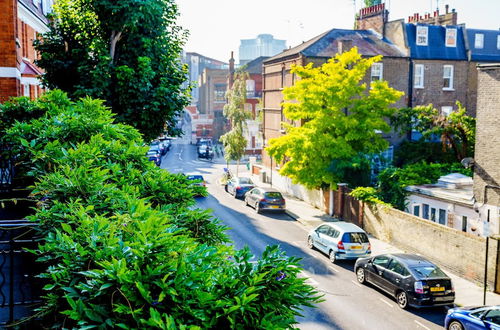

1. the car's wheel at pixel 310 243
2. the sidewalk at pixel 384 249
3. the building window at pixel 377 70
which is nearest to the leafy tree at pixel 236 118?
the sidewalk at pixel 384 249

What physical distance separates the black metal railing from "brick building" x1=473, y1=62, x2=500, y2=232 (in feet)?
62.2

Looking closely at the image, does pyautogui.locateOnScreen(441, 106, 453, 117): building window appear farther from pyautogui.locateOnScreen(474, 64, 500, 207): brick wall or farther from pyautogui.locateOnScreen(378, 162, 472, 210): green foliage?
pyautogui.locateOnScreen(474, 64, 500, 207): brick wall

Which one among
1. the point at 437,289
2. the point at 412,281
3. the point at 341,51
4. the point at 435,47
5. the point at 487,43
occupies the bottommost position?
the point at 437,289

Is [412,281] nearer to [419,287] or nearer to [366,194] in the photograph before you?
[419,287]

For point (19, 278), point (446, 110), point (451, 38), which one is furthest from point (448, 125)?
point (19, 278)

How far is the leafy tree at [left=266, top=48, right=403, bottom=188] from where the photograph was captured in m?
27.8

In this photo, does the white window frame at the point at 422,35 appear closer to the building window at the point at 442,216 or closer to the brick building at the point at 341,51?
the brick building at the point at 341,51

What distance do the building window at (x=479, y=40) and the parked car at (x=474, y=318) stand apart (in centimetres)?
3817

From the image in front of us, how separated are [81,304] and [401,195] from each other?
23917 mm

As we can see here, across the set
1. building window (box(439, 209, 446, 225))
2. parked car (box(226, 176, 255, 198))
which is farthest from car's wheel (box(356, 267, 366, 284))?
parked car (box(226, 176, 255, 198))

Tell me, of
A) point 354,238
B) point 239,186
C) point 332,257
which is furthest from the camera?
point 239,186

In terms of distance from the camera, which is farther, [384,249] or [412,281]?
[384,249]

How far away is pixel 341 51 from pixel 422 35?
29.7 feet

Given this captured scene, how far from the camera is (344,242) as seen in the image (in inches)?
790
